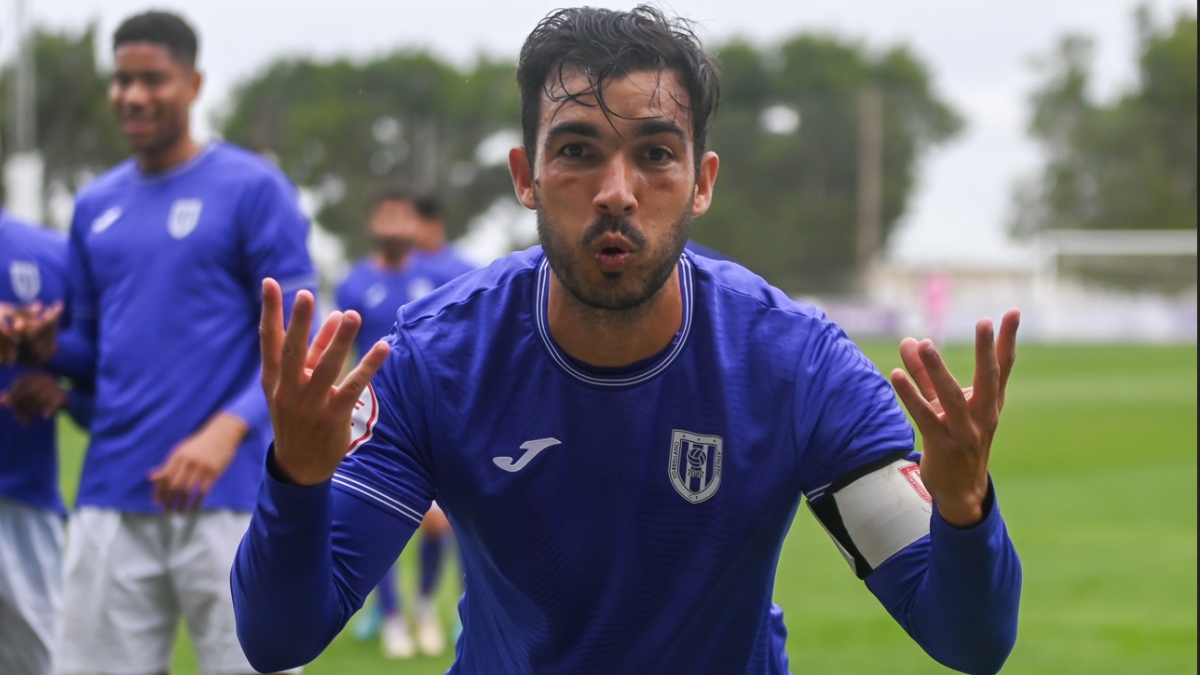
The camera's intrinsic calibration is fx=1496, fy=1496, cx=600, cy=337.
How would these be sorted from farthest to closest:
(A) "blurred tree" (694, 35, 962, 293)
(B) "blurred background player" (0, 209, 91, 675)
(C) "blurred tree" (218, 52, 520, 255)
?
1. (C) "blurred tree" (218, 52, 520, 255)
2. (A) "blurred tree" (694, 35, 962, 293)
3. (B) "blurred background player" (0, 209, 91, 675)

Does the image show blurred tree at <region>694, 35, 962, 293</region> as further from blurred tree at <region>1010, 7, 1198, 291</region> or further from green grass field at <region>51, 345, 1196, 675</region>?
green grass field at <region>51, 345, 1196, 675</region>

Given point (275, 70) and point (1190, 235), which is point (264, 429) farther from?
point (275, 70)

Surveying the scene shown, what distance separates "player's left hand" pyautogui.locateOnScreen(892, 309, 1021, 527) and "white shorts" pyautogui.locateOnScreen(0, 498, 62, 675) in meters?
3.43

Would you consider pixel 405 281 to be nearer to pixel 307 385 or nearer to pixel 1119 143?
pixel 307 385

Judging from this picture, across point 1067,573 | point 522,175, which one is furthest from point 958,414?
point 1067,573

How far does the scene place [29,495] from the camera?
4961 millimetres

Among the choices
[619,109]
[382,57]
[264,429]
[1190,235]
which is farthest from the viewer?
[382,57]

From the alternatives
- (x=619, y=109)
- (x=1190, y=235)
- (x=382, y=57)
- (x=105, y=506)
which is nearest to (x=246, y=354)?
(x=105, y=506)

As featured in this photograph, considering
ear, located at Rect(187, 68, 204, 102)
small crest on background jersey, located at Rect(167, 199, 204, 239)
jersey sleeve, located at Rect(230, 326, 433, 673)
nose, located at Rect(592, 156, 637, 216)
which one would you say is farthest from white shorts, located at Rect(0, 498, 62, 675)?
nose, located at Rect(592, 156, 637, 216)

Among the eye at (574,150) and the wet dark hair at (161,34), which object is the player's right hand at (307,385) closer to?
the eye at (574,150)

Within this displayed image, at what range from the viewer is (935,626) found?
8.65 ft

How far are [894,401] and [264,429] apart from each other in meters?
2.42

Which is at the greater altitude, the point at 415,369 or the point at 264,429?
the point at 415,369

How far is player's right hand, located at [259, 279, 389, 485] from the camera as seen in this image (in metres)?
2.44
